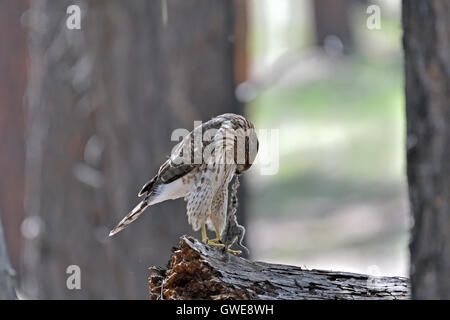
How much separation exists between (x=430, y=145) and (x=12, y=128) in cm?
1082

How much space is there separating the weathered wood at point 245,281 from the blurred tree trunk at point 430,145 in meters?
0.82

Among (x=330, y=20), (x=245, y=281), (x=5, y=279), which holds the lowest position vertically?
(x=5, y=279)

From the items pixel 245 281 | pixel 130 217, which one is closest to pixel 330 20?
pixel 130 217

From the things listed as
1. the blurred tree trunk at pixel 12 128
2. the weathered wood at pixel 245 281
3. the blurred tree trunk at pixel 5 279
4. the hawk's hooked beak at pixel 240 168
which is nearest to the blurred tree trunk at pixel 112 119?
the blurred tree trunk at pixel 12 128

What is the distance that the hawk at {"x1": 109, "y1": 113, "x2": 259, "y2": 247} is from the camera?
4422mm

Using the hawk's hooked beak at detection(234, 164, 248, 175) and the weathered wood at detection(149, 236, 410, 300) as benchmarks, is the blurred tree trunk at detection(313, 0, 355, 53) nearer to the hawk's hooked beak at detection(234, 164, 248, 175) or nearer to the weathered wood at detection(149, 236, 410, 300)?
the hawk's hooked beak at detection(234, 164, 248, 175)

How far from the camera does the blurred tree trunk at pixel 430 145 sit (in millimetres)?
3209

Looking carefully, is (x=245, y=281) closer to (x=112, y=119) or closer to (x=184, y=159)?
(x=184, y=159)

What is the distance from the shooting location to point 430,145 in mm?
3227

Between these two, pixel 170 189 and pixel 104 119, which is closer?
pixel 170 189

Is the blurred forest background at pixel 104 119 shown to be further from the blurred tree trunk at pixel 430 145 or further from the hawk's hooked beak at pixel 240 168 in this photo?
the blurred tree trunk at pixel 430 145
